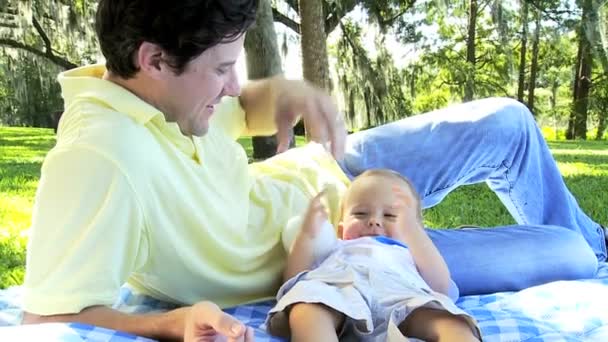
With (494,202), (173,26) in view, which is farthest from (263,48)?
(173,26)

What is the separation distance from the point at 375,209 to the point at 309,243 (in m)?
0.22

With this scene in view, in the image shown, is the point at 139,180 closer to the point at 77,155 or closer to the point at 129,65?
the point at 77,155

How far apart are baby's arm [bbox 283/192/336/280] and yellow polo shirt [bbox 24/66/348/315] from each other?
6 cm

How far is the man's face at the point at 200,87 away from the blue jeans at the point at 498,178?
2.14ft

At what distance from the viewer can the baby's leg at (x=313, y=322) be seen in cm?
115

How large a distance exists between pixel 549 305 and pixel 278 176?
26.7 inches

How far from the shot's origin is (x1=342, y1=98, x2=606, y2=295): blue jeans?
1734mm

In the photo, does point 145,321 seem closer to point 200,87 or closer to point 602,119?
point 200,87

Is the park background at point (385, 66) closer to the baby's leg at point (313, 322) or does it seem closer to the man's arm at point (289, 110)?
the man's arm at point (289, 110)

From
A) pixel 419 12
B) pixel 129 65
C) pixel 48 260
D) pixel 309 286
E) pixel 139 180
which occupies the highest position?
pixel 419 12

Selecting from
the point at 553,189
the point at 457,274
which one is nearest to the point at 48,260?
the point at 457,274

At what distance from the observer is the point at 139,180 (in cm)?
117

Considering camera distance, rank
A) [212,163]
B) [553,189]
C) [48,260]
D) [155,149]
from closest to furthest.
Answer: [48,260] < [155,149] < [212,163] < [553,189]

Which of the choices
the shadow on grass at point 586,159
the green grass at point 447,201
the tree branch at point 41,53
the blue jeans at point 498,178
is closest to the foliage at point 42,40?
the tree branch at point 41,53
